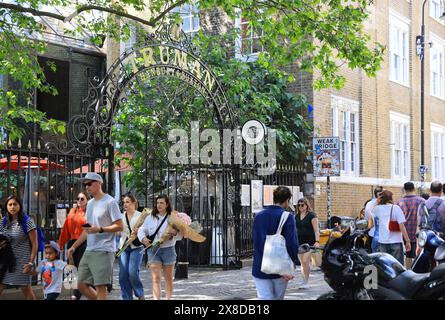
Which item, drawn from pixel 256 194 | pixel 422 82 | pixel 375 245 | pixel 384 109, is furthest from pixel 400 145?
pixel 375 245

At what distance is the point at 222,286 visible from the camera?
13547mm

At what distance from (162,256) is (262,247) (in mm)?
3200

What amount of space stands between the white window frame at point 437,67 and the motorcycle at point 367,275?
890 inches

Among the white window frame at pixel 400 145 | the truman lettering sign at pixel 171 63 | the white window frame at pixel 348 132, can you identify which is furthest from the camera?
the white window frame at pixel 400 145

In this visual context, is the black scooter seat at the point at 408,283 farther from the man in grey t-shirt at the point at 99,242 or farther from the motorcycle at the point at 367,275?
the man in grey t-shirt at the point at 99,242

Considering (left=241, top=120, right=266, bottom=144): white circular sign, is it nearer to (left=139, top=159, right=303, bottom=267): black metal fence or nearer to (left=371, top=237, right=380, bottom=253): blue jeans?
(left=139, top=159, right=303, bottom=267): black metal fence

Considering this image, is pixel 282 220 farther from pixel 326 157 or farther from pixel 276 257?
pixel 326 157

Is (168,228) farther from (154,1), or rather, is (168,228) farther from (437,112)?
(437,112)

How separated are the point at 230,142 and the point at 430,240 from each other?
8440mm

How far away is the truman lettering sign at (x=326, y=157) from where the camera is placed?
16.5 m

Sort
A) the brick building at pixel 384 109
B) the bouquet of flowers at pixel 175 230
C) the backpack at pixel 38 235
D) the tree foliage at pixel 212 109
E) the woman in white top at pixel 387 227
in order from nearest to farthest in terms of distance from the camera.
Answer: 1. the backpack at pixel 38 235
2. the bouquet of flowers at pixel 175 230
3. the woman in white top at pixel 387 227
4. the tree foliage at pixel 212 109
5. the brick building at pixel 384 109

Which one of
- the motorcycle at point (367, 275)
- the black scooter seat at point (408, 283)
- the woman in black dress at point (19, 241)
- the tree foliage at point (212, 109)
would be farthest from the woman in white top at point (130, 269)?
the tree foliage at point (212, 109)

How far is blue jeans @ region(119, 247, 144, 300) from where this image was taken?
10258 mm
